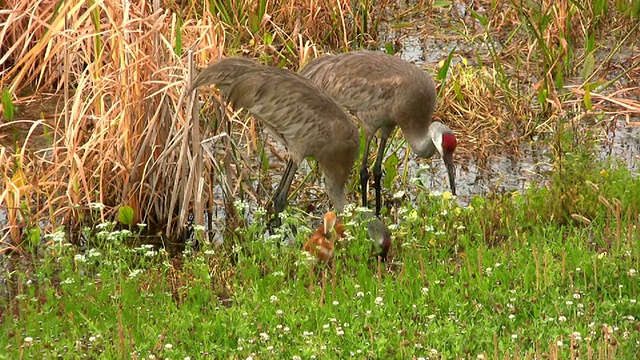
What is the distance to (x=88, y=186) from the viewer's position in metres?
6.48

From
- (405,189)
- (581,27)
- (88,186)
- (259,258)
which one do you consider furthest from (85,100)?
(581,27)

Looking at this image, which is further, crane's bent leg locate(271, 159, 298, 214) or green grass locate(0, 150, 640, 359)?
crane's bent leg locate(271, 159, 298, 214)

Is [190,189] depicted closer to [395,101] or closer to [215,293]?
[215,293]

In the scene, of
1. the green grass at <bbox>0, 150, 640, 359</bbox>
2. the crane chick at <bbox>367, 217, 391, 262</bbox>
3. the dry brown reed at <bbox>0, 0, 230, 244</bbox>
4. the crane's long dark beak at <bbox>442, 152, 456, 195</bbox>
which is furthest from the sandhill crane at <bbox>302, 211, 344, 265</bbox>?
the crane's long dark beak at <bbox>442, 152, 456, 195</bbox>

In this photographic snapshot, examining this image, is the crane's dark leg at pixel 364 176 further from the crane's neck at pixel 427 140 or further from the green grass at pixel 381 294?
the green grass at pixel 381 294

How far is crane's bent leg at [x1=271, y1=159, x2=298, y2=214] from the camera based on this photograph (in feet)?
22.3

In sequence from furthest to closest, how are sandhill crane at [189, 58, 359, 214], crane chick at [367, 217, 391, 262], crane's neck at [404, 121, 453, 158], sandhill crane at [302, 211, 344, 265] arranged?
crane's neck at [404, 121, 453, 158], sandhill crane at [189, 58, 359, 214], crane chick at [367, 217, 391, 262], sandhill crane at [302, 211, 344, 265]

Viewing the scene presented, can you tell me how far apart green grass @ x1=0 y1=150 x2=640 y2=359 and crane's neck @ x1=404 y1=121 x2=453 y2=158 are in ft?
1.90

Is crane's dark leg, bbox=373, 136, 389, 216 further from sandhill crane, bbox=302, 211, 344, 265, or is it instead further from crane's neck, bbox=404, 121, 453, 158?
sandhill crane, bbox=302, 211, 344, 265

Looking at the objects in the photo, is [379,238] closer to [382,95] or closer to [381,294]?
[381,294]

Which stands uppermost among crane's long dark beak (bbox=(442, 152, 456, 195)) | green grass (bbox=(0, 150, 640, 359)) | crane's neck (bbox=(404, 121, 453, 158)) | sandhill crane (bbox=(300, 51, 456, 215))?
sandhill crane (bbox=(300, 51, 456, 215))

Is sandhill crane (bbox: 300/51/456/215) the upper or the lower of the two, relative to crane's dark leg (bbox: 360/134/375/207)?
upper

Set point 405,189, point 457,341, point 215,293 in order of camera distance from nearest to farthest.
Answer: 1. point 457,341
2. point 215,293
3. point 405,189

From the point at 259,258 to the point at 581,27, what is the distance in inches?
162
